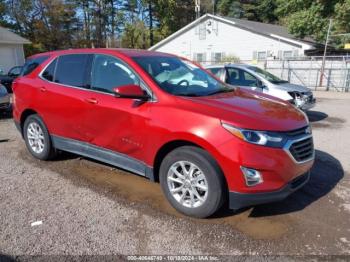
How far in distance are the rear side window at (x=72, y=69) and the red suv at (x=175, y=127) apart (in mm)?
16

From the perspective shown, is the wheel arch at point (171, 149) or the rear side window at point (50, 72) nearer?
the wheel arch at point (171, 149)

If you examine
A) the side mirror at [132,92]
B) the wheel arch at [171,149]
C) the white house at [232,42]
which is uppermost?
the white house at [232,42]

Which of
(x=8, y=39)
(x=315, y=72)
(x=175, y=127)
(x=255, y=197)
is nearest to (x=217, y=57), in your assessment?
(x=315, y=72)

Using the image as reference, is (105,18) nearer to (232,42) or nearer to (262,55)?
(232,42)

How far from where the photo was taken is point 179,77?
425cm

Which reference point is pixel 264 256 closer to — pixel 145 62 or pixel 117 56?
pixel 145 62

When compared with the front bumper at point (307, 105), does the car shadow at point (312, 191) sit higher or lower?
lower

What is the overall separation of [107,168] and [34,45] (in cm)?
3788

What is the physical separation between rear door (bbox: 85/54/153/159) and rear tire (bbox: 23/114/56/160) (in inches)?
43.1

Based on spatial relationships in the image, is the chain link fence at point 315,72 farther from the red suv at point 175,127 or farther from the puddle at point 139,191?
the puddle at point 139,191

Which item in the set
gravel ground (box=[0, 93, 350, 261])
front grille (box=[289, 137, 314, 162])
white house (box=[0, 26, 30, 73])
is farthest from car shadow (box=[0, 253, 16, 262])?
white house (box=[0, 26, 30, 73])

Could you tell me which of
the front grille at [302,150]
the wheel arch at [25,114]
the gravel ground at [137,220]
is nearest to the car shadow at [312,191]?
the gravel ground at [137,220]

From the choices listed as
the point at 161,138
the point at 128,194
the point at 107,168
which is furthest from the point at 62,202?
the point at 161,138

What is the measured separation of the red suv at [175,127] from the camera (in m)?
3.22
